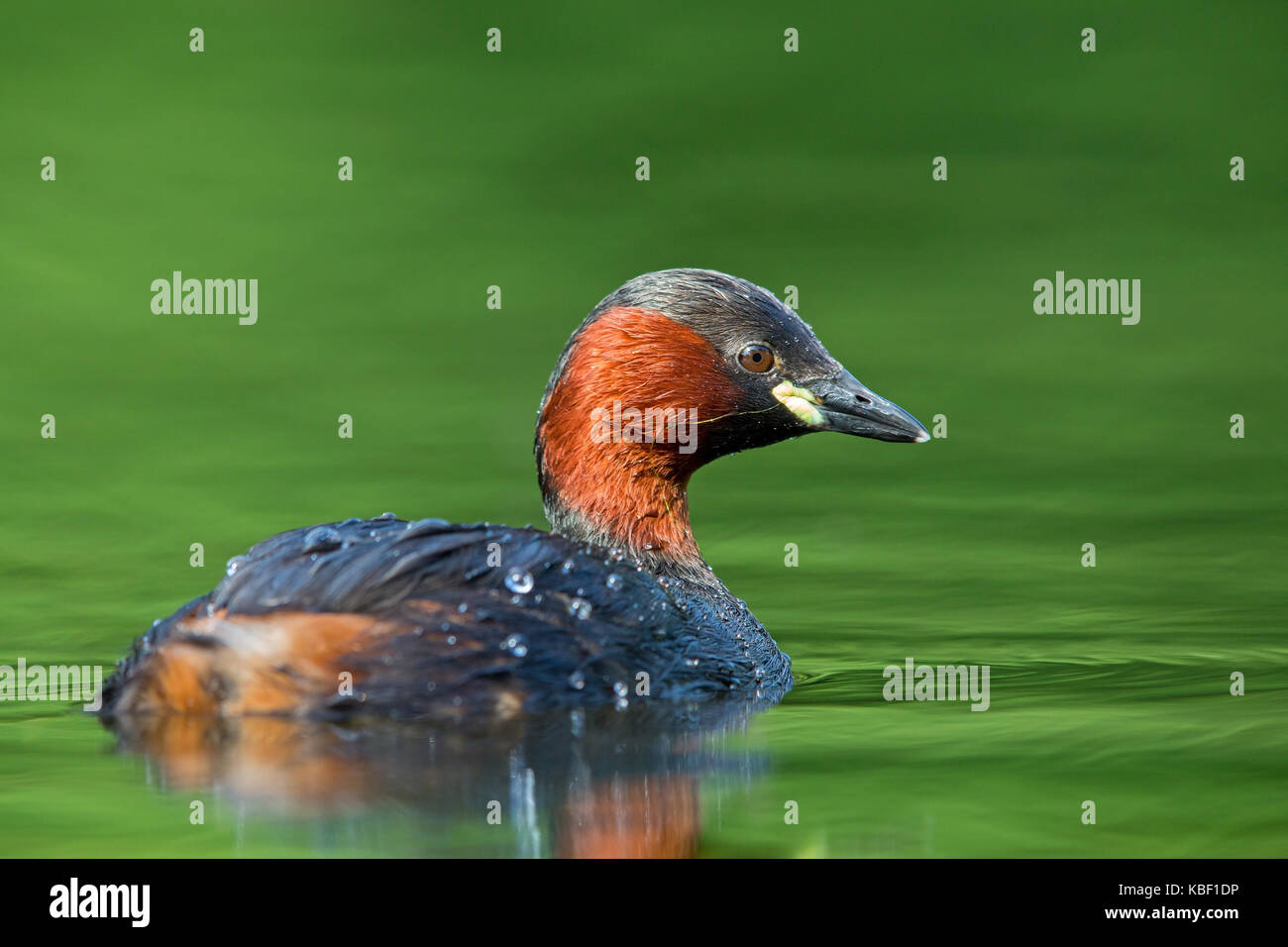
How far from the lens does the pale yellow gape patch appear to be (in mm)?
8562

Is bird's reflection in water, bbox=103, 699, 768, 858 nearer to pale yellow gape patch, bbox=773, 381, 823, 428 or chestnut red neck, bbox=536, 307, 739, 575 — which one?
chestnut red neck, bbox=536, 307, 739, 575

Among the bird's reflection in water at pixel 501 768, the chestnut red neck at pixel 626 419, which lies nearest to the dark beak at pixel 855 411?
the chestnut red neck at pixel 626 419

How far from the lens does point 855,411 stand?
854cm

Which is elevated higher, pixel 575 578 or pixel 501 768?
pixel 575 578

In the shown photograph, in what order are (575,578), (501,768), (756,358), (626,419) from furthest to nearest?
(756,358) → (626,419) → (575,578) → (501,768)

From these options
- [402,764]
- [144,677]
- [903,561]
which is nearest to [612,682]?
A: [402,764]

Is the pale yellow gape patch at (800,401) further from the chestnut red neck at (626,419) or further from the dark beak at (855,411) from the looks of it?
the chestnut red neck at (626,419)

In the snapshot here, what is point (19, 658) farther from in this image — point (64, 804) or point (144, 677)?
point (64, 804)

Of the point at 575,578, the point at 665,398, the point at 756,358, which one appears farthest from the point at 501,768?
the point at 756,358

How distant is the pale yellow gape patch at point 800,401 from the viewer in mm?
8562

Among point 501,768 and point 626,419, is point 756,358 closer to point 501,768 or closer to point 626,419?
point 626,419

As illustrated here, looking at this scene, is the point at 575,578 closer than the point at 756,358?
Yes

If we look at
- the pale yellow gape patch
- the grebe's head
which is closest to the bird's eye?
the grebe's head

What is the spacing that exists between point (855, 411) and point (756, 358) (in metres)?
0.46
